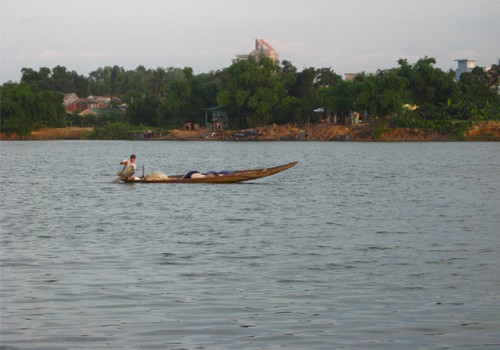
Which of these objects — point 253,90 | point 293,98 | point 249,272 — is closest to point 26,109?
point 253,90

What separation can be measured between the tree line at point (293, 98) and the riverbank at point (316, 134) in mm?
1280

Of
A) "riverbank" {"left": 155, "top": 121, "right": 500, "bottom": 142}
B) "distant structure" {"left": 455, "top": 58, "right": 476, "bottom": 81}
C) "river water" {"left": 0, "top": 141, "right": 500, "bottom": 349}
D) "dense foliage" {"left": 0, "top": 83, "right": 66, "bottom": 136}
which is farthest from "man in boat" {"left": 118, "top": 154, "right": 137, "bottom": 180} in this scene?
"distant structure" {"left": 455, "top": 58, "right": 476, "bottom": 81}

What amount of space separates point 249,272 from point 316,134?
98.1 meters

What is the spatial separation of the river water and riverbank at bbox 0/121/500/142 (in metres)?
74.5

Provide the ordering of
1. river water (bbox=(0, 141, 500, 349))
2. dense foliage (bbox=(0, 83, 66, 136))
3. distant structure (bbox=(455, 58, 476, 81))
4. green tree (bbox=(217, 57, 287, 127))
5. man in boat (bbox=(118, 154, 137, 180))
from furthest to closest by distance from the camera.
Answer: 1. distant structure (bbox=(455, 58, 476, 81))
2. dense foliage (bbox=(0, 83, 66, 136))
3. green tree (bbox=(217, 57, 287, 127))
4. man in boat (bbox=(118, 154, 137, 180))
5. river water (bbox=(0, 141, 500, 349))

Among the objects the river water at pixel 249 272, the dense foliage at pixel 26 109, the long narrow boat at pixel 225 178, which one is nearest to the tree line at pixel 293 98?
the dense foliage at pixel 26 109

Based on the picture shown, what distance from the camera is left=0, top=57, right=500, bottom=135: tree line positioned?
3957 inches

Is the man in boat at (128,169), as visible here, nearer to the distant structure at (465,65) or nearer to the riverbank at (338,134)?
the riverbank at (338,134)

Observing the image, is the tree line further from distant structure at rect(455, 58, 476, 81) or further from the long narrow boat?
the long narrow boat

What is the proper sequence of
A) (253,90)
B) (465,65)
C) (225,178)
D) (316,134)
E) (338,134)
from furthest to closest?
(465,65), (316,134), (253,90), (338,134), (225,178)

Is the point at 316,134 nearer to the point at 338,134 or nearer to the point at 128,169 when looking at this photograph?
the point at 338,134

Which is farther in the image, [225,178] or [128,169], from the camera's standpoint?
[128,169]

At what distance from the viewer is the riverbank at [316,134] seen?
335 ft

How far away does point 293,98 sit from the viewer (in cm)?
11150
